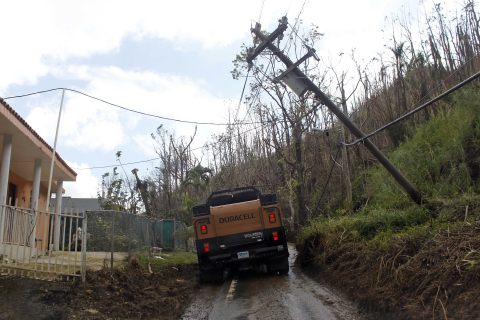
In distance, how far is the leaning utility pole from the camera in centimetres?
877

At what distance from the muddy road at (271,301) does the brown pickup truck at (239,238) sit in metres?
0.51

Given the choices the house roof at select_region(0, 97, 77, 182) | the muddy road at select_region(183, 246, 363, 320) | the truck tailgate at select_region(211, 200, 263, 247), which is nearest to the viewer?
the muddy road at select_region(183, 246, 363, 320)

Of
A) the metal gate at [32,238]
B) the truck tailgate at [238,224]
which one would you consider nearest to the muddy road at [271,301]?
the truck tailgate at [238,224]

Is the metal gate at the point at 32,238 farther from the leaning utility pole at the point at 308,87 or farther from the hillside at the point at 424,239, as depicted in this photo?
the leaning utility pole at the point at 308,87

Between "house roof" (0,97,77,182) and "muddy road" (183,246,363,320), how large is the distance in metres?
6.60

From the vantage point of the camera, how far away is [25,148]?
11859 millimetres

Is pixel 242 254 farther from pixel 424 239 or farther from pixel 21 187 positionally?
pixel 21 187

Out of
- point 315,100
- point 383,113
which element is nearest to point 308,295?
point 383,113

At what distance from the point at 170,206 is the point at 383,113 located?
20.6m

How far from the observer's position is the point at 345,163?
1382cm

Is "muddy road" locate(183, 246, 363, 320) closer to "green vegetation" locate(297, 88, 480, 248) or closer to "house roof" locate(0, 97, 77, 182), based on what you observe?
"green vegetation" locate(297, 88, 480, 248)

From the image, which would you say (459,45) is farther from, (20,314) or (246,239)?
(20,314)

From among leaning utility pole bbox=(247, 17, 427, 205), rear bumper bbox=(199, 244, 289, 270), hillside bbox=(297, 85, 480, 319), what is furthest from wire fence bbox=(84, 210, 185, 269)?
leaning utility pole bbox=(247, 17, 427, 205)

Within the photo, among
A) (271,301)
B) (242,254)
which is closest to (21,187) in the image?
(242,254)
